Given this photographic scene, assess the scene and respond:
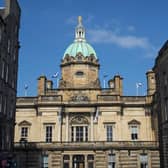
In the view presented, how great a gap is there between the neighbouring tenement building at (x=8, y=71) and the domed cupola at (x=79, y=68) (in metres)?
17.6

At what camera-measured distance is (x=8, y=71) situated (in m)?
37.5

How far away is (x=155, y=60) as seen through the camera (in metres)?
42.4

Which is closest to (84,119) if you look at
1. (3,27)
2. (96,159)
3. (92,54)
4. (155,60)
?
(96,159)

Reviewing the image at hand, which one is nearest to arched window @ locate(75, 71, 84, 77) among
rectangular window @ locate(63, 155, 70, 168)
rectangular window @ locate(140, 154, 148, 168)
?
rectangular window @ locate(63, 155, 70, 168)

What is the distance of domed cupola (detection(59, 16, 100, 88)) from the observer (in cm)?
5762

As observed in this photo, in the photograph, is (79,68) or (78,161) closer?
(78,161)

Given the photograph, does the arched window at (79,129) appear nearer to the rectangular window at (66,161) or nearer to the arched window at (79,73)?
the rectangular window at (66,161)

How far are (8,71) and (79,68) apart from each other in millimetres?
22562

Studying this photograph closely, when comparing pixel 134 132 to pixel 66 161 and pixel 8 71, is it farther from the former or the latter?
pixel 8 71

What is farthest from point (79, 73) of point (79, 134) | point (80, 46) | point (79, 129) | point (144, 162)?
point (144, 162)

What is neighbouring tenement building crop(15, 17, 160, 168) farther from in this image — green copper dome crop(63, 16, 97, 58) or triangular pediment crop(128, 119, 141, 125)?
green copper dome crop(63, 16, 97, 58)

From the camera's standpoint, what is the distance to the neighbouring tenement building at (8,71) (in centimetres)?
3519

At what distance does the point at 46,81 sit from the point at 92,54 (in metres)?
9.08

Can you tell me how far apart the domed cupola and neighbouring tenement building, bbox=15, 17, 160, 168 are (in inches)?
12.6
